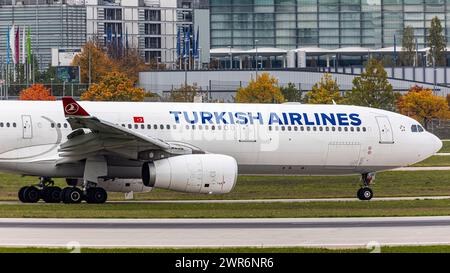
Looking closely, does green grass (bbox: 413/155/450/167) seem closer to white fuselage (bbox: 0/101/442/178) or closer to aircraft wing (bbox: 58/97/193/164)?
white fuselage (bbox: 0/101/442/178)

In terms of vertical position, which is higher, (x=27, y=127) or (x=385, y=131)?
(x=27, y=127)

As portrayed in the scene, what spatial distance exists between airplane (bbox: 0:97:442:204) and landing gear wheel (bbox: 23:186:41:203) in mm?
34

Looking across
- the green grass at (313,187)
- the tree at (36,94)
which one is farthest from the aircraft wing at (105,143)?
the tree at (36,94)

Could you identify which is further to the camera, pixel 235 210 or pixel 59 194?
pixel 59 194

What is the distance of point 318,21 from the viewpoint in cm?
16825

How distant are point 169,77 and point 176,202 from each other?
233 ft

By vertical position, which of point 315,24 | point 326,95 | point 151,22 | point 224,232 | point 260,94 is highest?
point 151,22

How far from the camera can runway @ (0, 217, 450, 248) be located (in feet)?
88.9

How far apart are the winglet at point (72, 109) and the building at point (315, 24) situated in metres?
131

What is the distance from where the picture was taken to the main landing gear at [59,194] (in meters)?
38.9

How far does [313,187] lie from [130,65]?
82.9m

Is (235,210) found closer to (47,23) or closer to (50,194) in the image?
(50,194)

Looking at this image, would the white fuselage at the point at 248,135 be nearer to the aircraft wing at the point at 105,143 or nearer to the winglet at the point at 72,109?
the aircraft wing at the point at 105,143

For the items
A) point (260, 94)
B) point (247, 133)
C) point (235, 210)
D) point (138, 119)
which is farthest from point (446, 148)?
point (235, 210)
